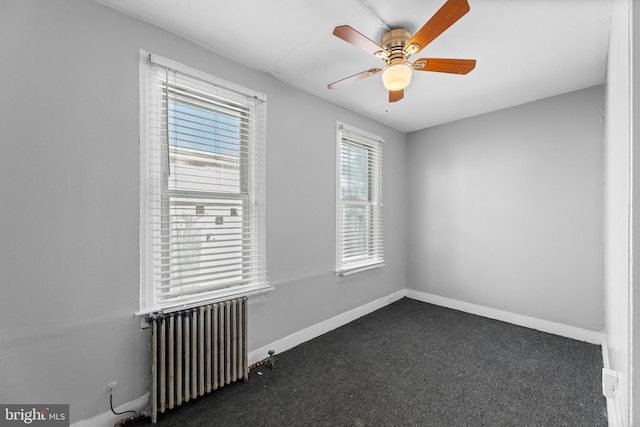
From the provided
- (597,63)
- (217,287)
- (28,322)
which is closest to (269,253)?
(217,287)

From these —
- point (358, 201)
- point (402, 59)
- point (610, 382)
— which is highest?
point (402, 59)

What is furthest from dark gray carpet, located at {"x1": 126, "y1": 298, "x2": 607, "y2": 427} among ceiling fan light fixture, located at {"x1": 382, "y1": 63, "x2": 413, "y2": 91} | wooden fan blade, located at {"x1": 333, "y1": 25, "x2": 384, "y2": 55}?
wooden fan blade, located at {"x1": 333, "y1": 25, "x2": 384, "y2": 55}

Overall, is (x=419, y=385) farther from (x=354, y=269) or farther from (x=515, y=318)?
(x=515, y=318)

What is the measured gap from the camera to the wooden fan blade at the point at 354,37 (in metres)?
1.50

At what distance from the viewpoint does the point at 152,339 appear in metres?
1.76

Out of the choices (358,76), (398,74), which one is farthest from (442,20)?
(358,76)

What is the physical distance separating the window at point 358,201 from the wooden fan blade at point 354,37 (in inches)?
61.1

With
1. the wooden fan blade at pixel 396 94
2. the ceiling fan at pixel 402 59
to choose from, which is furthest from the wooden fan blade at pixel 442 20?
the wooden fan blade at pixel 396 94

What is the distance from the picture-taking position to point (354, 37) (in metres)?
1.59

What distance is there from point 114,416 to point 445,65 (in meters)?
3.16

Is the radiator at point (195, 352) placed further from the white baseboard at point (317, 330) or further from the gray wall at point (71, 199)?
the white baseboard at point (317, 330)

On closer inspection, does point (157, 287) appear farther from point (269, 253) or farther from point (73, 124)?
point (73, 124)

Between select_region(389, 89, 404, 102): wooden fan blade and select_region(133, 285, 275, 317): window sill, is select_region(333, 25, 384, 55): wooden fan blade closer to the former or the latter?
select_region(389, 89, 404, 102): wooden fan blade

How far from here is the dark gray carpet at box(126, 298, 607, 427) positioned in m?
1.81
